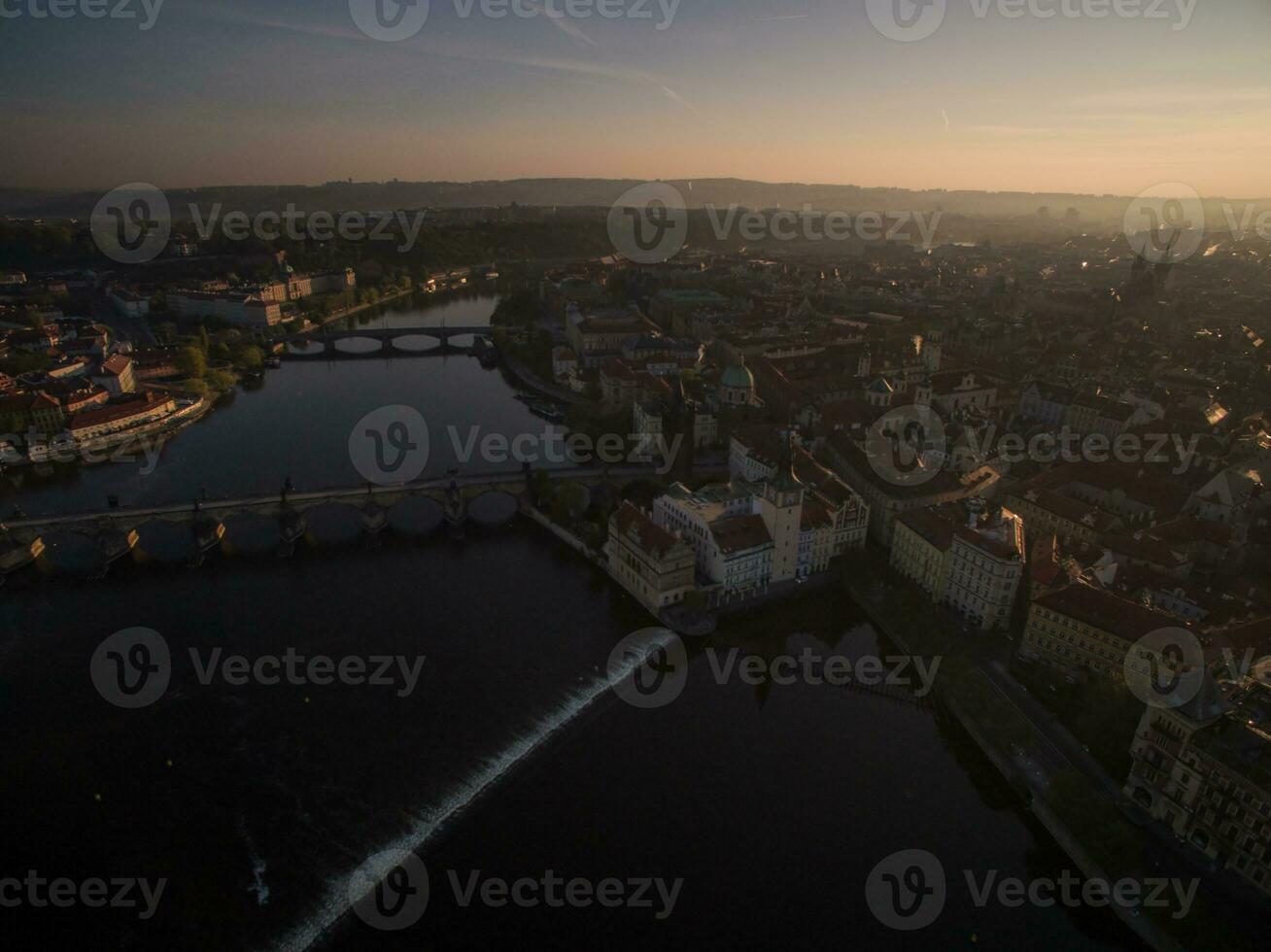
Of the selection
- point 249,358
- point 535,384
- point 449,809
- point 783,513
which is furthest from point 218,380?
point 449,809

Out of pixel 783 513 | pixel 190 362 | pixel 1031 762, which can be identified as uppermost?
pixel 783 513

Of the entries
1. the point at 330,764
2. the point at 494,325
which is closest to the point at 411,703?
the point at 330,764

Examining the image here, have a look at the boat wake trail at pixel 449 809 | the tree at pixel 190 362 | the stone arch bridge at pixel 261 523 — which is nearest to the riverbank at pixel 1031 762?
the boat wake trail at pixel 449 809

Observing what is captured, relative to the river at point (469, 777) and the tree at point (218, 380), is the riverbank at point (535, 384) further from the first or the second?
the river at point (469, 777)

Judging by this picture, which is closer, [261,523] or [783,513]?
[783,513]

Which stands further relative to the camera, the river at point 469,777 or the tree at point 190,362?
the tree at point 190,362

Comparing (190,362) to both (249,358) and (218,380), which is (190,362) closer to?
(218,380)
